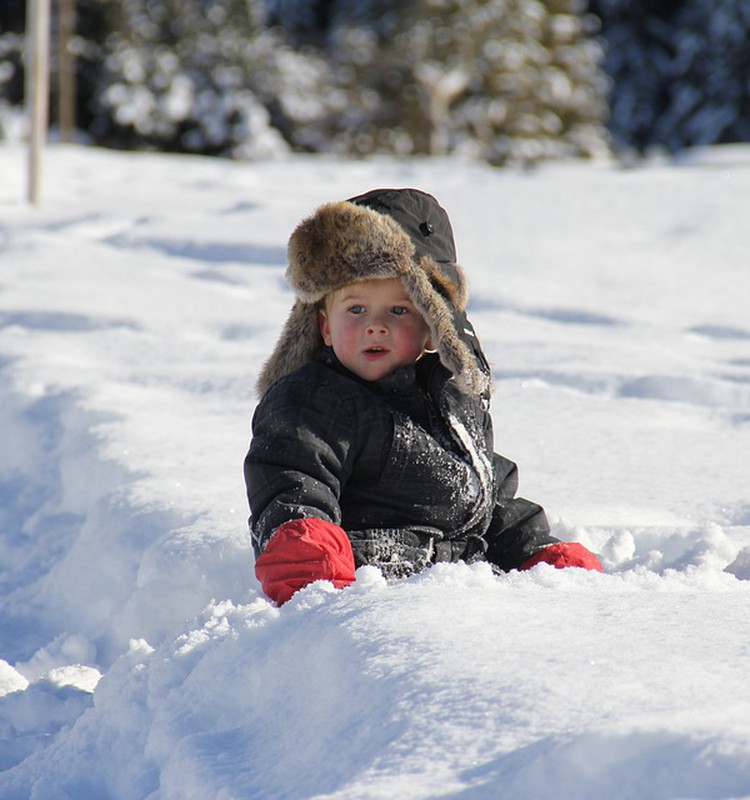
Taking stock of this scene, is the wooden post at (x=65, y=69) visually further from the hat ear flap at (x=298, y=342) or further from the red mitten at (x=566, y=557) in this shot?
the red mitten at (x=566, y=557)

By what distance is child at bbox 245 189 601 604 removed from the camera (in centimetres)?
241

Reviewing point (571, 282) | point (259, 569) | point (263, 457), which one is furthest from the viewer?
point (571, 282)

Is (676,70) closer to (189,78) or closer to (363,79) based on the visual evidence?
(363,79)

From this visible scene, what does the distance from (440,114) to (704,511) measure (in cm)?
1991

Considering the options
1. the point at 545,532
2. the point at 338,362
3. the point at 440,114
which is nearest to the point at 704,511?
the point at 545,532

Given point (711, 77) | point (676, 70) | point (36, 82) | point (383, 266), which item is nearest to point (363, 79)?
point (676, 70)

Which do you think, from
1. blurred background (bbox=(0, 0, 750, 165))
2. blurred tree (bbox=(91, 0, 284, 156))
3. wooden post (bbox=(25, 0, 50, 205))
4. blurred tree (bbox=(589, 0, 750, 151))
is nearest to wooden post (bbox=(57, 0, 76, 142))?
blurred background (bbox=(0, 0, 750, 165))

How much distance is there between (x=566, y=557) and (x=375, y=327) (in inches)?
24.9

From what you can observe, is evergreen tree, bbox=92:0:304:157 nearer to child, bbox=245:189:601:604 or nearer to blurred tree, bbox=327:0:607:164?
blurred tree, bbox=327:0:607:164

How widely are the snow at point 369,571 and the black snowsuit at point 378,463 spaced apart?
32cm

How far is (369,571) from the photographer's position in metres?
2.11

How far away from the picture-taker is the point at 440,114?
2230 cm

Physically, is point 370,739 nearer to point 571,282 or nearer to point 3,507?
point 3,507

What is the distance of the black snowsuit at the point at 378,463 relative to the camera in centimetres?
237
